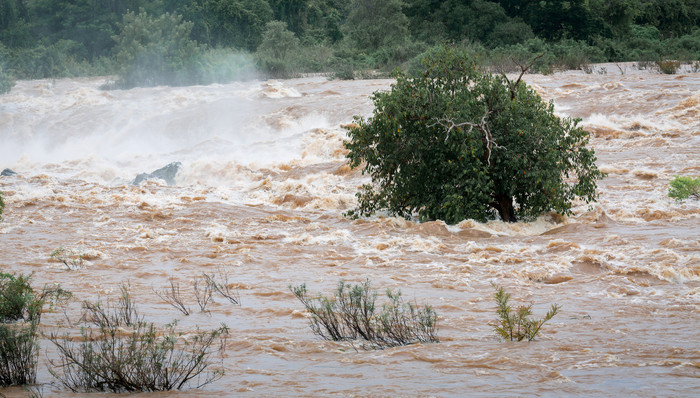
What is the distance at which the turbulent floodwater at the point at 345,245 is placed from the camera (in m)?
4.54

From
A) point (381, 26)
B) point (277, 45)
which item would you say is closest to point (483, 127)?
point (277, 45)

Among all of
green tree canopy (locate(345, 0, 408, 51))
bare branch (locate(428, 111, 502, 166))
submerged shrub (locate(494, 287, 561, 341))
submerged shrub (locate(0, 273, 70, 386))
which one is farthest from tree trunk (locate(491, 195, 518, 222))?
green tree canopy (locate(345, 0, 408, 51))

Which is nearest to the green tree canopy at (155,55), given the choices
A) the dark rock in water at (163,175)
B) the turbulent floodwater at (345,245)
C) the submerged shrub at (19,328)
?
the turbulent floodwater at (345,245)

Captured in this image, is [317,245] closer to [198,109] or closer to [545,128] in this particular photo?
[545,128]

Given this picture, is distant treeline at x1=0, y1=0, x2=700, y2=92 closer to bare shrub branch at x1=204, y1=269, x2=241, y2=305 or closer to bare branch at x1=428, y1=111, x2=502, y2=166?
bare branch at x1=428, y1=111, x2=502, y2=166

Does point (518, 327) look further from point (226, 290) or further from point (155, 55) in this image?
point (155, 55)

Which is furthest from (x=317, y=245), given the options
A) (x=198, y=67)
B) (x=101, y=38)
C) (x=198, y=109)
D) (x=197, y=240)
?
(x=101, y=38)

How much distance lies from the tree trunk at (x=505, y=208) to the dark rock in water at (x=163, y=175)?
32.0 feet

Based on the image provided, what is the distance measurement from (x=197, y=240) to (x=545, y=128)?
215 inches

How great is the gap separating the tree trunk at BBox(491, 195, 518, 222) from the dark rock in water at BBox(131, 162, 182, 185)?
32.0 ft

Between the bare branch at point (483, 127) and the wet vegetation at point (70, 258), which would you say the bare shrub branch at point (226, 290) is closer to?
the wet vegetation at point (70, 258)

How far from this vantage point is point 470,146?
9727 millimetres

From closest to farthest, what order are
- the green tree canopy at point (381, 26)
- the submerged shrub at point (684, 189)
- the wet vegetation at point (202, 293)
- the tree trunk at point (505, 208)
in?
the wet vegetation at point (202, 293) → the tree trunk at point (505, 208) → the submerged shrub at point (684, 189) → the green tree canopy at point (381, 26)

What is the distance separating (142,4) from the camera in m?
48.8
